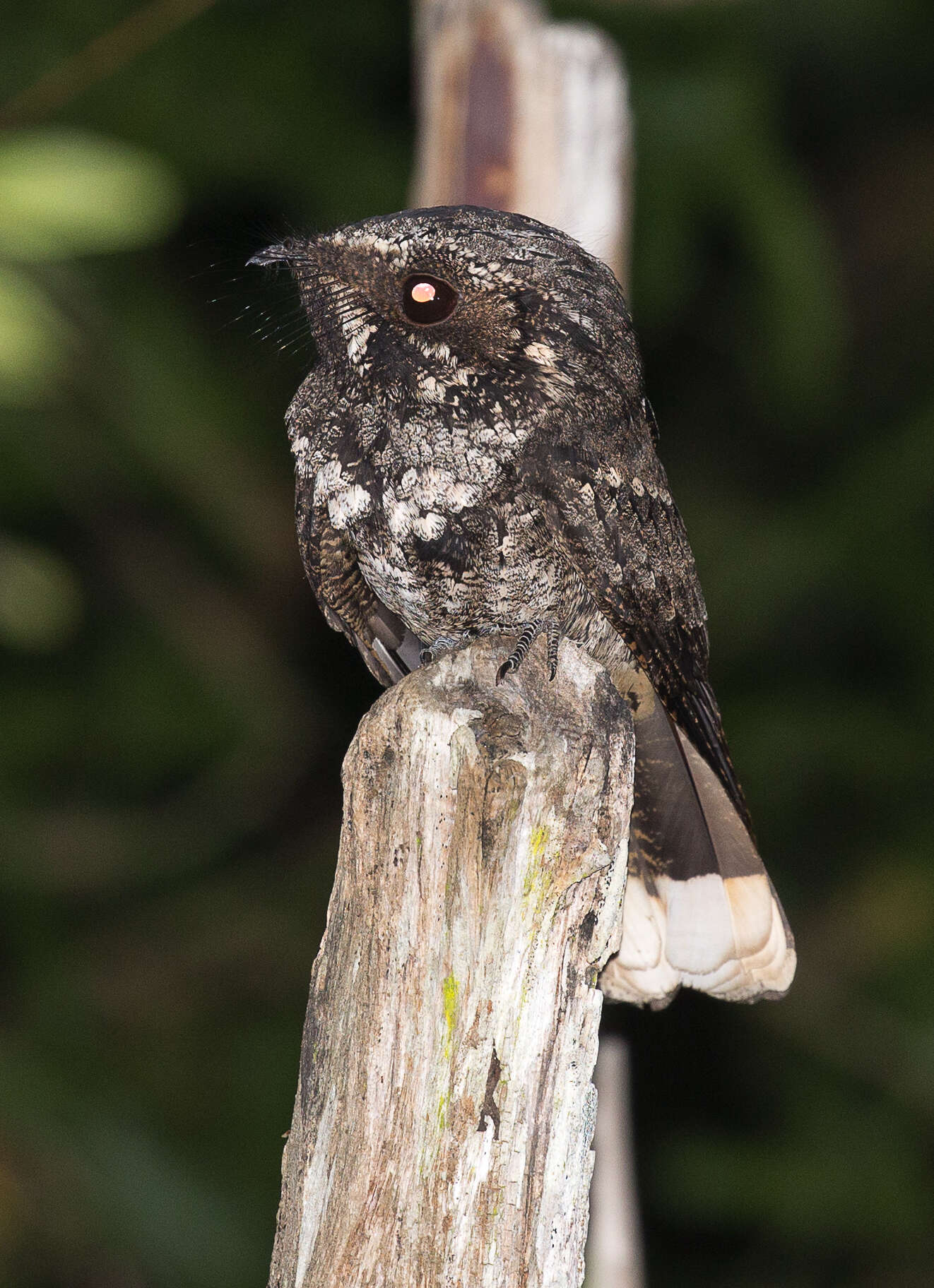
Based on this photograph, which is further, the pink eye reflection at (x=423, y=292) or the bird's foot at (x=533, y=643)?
the pink eye reflection at (x=423, y=292)

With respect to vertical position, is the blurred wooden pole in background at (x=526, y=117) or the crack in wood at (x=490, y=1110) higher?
the blurred wooden pole in background at (x=526, y=117)

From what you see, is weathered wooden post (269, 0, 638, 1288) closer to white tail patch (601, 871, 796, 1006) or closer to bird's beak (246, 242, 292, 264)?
white tail patch (601, 871, 796, 1006)

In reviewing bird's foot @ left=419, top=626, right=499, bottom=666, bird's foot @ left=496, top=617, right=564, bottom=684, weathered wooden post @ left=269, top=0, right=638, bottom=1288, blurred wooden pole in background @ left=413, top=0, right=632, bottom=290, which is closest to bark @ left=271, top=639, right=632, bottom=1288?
weathered wooden post @ left=269, top=0, right=638, bottom=1288

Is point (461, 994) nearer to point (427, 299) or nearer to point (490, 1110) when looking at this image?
point (490, 1110)

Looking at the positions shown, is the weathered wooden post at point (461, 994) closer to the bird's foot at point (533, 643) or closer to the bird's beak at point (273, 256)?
the bird's foot at point (533, 643)

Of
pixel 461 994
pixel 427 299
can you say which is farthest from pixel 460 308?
pixel 461 994

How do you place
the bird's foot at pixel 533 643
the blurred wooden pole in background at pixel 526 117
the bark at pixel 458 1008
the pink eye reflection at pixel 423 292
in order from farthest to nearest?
the blurred wooden pole in background at pixel 526 117 → the pink eye reflection at pixel 423 292 → the bird's foot at pixel 533 643 → the bark at pixel 458 1008

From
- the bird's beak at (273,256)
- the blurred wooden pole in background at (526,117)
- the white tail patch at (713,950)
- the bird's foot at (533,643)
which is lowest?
the white tail patch at (713,950)

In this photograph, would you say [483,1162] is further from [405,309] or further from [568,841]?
[405,309]

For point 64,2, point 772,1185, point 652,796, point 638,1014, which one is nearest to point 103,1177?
point 638,1014

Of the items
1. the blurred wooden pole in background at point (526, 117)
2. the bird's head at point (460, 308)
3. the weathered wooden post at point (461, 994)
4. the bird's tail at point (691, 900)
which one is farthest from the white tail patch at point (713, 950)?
the blurred wooden pole in background at point (526, 117)
